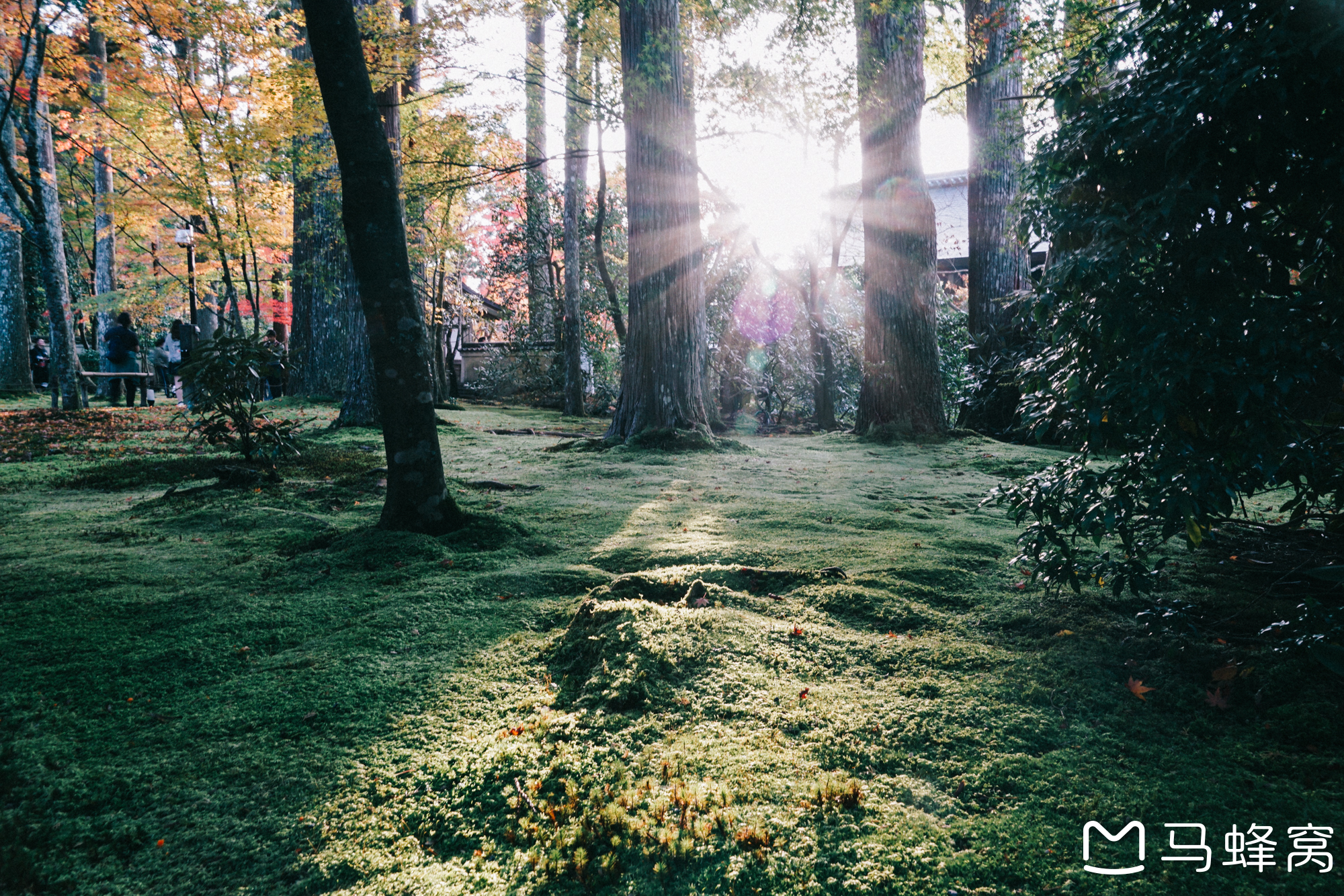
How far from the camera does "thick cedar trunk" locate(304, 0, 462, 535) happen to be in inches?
141

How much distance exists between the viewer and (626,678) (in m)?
2.17

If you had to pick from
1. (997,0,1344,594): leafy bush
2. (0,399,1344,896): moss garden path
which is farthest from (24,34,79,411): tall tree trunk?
(997,0,1344,594): leafy bush

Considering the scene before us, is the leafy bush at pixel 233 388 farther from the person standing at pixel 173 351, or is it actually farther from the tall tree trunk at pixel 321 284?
the person standing at pixel 173 351

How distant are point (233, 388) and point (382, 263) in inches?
105

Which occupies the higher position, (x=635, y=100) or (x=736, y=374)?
(x=635, y=100)

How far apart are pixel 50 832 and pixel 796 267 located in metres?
11.5

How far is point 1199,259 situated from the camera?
1.93 meters

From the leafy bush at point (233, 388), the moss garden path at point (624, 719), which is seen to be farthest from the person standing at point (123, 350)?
the moss garden path at point (624, 719)

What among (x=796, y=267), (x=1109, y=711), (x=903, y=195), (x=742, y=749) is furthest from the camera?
(x=796, y=267)

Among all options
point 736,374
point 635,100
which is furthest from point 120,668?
point 736,374

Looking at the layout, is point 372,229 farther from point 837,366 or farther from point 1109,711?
point 837,366

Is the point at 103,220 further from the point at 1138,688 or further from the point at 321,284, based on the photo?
the point at 1138,688

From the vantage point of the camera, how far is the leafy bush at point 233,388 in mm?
5441

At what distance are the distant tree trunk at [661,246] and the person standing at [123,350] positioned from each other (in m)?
10.4
